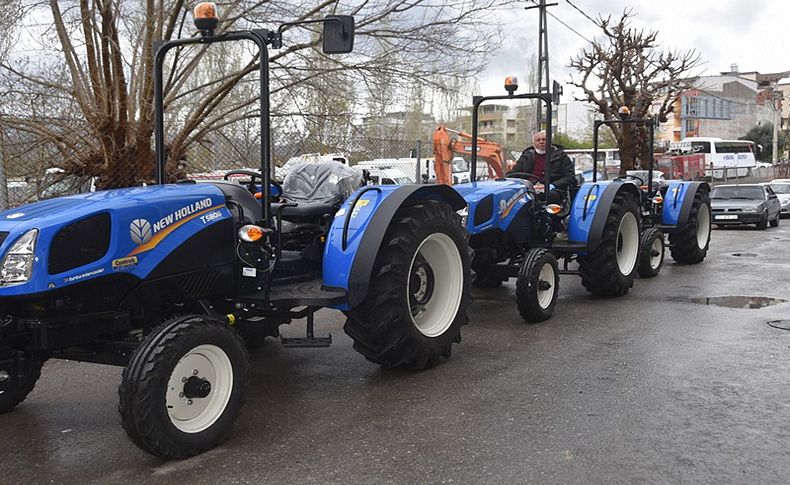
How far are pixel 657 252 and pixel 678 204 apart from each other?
5.25 ft

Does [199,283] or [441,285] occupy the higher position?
[199,283]

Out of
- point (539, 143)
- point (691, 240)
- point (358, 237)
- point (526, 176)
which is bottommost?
point (691, 240)

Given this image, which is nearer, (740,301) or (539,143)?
(740,301)

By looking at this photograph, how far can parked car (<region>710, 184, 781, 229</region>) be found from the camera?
21.1 m

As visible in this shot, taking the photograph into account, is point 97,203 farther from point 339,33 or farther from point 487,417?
point 487,417

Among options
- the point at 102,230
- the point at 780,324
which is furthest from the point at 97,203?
the point at 780,324

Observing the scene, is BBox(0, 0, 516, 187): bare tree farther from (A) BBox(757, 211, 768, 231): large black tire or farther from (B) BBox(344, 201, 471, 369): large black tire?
(A) BBox(757, 211, 768, 231): large black tire

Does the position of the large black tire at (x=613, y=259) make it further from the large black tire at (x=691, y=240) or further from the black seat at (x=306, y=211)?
the black seat at (x=306, y=211)

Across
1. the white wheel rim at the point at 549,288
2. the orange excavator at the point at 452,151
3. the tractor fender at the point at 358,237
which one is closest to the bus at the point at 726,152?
the orange excavator at the point at 452,151

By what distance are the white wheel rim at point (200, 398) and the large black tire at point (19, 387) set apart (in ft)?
4.36

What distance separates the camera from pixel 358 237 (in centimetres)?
530

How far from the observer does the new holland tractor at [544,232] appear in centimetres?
772

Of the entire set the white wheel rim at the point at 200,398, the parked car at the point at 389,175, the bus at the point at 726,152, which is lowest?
the white wheel rim at the point at 200,398

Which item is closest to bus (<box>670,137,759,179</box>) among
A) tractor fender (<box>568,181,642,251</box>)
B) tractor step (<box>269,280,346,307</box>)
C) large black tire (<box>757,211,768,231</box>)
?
large black tire (<box>757,211,768,231</box>)
